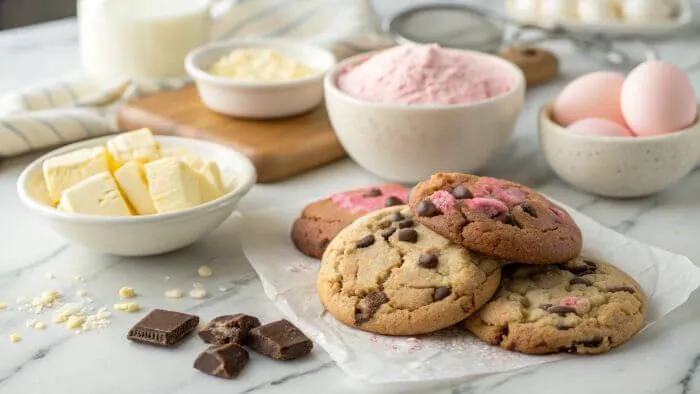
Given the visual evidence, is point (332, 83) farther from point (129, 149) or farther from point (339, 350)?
point (339, 350)

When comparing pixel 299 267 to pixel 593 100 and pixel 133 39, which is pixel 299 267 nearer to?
pixel 593 100

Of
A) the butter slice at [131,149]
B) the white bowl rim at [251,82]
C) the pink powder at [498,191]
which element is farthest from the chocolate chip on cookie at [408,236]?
the white bowl rim at [251,82]

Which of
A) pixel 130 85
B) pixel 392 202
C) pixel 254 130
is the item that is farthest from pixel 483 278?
pixel 130 85

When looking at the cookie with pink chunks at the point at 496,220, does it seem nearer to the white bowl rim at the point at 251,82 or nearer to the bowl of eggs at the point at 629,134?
the bowl of eggs at the point at 629,134

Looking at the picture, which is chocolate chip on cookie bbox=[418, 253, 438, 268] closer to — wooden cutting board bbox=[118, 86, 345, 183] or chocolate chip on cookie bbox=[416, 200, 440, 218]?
chocolate chip on cookie bbox=[416, 200, 440, 218]

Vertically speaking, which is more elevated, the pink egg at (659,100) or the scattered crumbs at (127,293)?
the pink egg at (659,100)

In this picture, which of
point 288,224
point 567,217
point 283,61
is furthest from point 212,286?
point 283,61

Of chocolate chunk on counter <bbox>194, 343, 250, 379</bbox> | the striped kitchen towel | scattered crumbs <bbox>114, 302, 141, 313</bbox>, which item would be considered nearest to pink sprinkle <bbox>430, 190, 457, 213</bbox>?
chocolate chunk on counter <bbox>194, 343, 250, 379</bbox>
